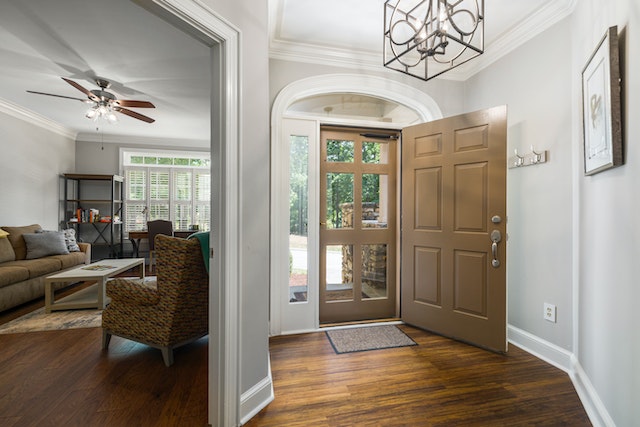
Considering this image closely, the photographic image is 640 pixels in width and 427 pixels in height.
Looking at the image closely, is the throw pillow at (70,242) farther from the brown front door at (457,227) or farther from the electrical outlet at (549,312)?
the electrical outlet at (549,312)

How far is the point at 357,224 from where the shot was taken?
3.05m

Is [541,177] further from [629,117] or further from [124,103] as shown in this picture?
[124,103]

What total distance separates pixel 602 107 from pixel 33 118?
22.6 ft

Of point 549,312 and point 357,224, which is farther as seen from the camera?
point 357,224

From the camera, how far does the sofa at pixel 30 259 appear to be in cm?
321

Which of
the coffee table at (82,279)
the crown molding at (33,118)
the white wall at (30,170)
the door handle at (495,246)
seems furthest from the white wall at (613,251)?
the white wall at (30,170)

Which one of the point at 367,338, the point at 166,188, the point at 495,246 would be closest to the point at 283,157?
the point at 367,338

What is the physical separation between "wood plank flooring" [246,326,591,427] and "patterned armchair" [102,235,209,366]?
0.71 meters

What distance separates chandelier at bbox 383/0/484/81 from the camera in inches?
56.3

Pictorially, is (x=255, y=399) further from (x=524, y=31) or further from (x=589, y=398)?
(x=524, y=31)

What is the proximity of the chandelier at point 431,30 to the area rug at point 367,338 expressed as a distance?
2.11 m

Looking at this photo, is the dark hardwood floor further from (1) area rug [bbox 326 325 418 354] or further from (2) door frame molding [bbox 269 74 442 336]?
A: (2) door frame molding [bbox 269 74 442 336]

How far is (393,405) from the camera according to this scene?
1.69 m

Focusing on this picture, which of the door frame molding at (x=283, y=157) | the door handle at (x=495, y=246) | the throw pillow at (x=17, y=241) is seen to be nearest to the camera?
the door handle at (x=495, y=246)
